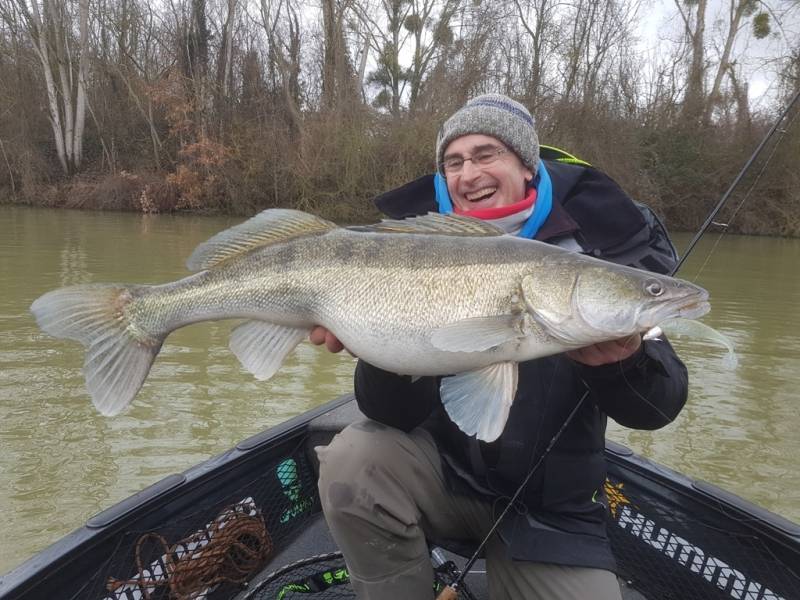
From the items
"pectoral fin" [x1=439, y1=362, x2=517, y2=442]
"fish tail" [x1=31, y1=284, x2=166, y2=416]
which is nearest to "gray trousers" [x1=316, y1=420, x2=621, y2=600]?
"pectoral fin" [x1=439, y1=362, x2=517, y2=442]

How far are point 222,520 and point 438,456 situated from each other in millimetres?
936

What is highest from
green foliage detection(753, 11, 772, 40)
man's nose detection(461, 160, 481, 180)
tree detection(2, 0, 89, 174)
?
green foliage detection(753, 11, 772, 40)

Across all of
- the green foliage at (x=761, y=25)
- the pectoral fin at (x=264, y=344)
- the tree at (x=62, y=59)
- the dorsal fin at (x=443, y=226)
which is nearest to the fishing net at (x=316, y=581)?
the pectoral fin at (x=264, y=344)

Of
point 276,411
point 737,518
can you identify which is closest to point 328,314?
point 737,518

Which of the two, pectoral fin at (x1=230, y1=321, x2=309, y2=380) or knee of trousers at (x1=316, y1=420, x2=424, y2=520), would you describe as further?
pectoral fin at (x1=230, y1=321, x2=309, y2=380)

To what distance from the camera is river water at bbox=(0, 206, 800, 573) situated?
3396mm

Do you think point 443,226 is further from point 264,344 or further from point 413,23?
point 413,23

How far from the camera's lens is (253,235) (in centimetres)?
212

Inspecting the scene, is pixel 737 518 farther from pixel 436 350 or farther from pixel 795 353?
pixel 795 353

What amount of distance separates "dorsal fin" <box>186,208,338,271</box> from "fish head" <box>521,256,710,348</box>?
0.76 metres

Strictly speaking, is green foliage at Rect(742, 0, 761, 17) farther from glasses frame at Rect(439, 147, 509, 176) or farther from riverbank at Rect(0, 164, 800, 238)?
glasses frame at Rect(439, 147, 509, 176)

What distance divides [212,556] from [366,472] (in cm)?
81

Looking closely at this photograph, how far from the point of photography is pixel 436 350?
1.81m

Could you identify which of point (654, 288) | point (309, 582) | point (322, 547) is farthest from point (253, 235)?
point (322, 547)
